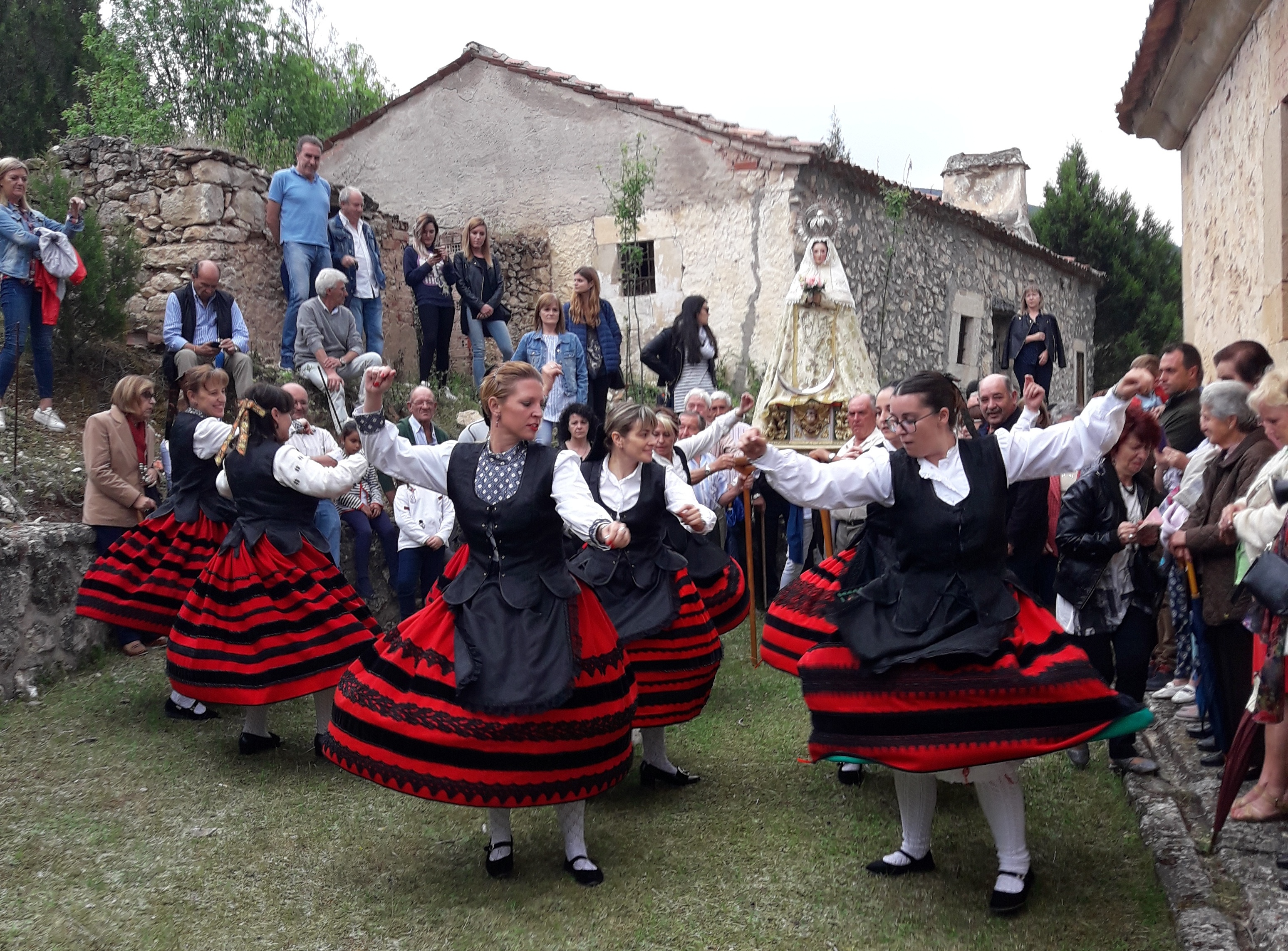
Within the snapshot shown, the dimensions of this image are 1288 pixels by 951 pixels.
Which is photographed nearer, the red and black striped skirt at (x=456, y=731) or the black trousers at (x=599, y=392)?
the red and black striped skirt at (x=456, y=731)

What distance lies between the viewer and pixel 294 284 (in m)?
9.01

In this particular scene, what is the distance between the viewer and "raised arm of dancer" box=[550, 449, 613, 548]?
3.80 metres

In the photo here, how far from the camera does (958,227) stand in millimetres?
16562

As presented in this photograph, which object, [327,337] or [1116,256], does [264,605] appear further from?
[1116,256]

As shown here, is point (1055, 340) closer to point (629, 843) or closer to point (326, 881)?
point (629, 843)

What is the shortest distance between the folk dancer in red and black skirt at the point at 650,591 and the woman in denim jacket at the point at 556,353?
3757 millimetres

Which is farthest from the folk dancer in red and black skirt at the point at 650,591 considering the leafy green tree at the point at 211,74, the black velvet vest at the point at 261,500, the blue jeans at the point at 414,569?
the leafy green tree at the point at 211,74

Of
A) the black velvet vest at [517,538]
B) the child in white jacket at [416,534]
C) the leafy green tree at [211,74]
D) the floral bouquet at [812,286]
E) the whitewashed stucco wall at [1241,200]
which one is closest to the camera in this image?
the black velvet vest at [517,538]

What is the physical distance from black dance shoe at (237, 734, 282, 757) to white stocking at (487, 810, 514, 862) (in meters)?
1.90

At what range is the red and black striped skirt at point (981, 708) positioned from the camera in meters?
3.35

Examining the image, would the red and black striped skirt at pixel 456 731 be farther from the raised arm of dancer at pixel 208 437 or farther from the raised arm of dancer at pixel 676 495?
the raised arm of dancer at pixel 208 437

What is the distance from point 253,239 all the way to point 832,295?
529 cm

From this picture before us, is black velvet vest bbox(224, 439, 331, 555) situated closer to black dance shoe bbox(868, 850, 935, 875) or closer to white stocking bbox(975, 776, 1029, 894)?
black dance shoe bbox(868, 850, 935, 875)

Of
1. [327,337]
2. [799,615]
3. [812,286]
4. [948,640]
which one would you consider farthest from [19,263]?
[948,640]
